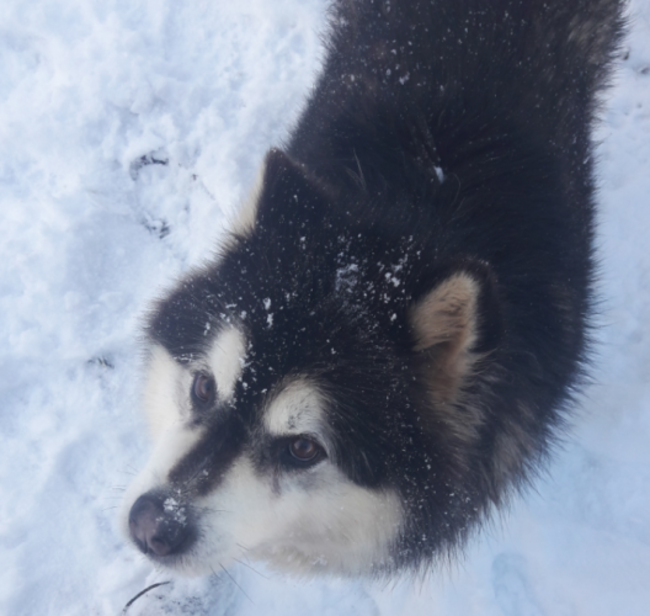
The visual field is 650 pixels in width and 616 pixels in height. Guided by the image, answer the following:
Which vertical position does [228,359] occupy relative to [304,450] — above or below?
above

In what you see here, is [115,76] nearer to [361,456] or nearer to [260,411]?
[260,411]

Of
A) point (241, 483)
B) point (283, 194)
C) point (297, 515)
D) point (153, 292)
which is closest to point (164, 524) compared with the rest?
point (241, 483)

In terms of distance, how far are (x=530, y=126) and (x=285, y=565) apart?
2270mm

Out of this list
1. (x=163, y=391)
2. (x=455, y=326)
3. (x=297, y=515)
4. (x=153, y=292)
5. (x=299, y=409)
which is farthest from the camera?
(x=153, y=292)

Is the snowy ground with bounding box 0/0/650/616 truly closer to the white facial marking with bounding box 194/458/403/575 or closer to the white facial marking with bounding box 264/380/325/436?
the white facial marking with bounding box 194/458/403/575

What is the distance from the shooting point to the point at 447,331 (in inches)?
64.1

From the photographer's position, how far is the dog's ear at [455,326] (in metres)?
1.48

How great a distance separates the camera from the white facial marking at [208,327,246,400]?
1767 millimetres

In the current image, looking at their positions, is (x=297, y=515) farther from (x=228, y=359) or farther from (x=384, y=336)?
(x=384, y=336)

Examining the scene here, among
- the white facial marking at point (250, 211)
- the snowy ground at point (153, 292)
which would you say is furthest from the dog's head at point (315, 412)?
the snowy ground at point (153, 292)

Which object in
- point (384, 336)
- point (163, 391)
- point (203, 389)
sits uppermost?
point (384, 336)

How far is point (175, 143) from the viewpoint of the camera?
12.5 ft

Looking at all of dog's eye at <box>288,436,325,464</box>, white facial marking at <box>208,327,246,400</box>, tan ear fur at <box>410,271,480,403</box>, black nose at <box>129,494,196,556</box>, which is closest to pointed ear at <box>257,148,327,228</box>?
white facial marking at <box>208,327,246,400</box>

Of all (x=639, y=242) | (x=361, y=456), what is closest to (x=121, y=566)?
(x=361, y=456)
